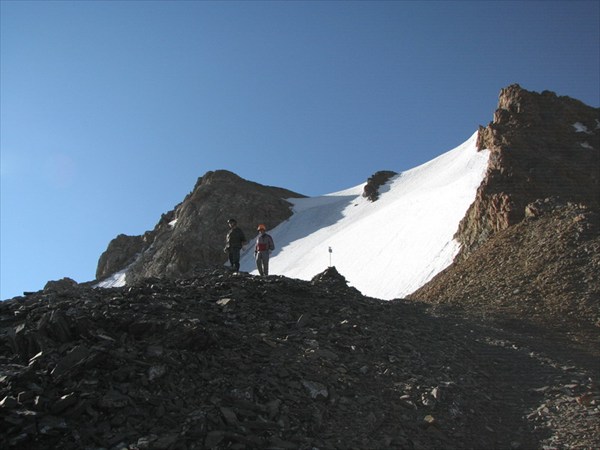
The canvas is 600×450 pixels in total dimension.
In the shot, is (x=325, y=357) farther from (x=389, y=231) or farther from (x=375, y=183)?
(x=375, y=183)

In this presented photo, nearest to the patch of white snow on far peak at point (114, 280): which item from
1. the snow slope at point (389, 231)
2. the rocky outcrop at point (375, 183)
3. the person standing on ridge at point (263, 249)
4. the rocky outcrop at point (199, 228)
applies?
the snow slope at point (389, 231)

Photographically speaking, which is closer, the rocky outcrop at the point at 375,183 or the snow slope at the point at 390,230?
the snow slope at the point at 390,230

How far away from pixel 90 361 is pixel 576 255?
17.9 metres

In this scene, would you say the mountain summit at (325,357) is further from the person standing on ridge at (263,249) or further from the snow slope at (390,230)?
the snow slope at (390,230)

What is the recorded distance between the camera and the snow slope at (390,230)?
3056cm

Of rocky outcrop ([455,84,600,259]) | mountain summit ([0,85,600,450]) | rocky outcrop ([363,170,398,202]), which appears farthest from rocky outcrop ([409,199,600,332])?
rocky outcrop ([363,170,398,202])

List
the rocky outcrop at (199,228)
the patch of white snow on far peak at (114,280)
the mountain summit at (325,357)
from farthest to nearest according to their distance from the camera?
the patch of white snow on far peak at (114,280) → the rocky outcrop at (199,228) → the mountain summit at (325,357)

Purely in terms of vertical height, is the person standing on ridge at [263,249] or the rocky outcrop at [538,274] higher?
the person standing on ridge at [263,249]

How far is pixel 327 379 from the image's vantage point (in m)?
8.59

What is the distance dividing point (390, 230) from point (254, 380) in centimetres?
3262

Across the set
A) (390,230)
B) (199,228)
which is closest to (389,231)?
(390,230)

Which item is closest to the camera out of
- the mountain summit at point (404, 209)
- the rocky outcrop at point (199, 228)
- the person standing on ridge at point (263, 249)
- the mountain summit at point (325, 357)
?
the mountain summit at point (325, 357)

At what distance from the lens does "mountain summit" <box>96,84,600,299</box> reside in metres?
27.3

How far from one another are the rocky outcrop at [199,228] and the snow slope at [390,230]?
139 inches
